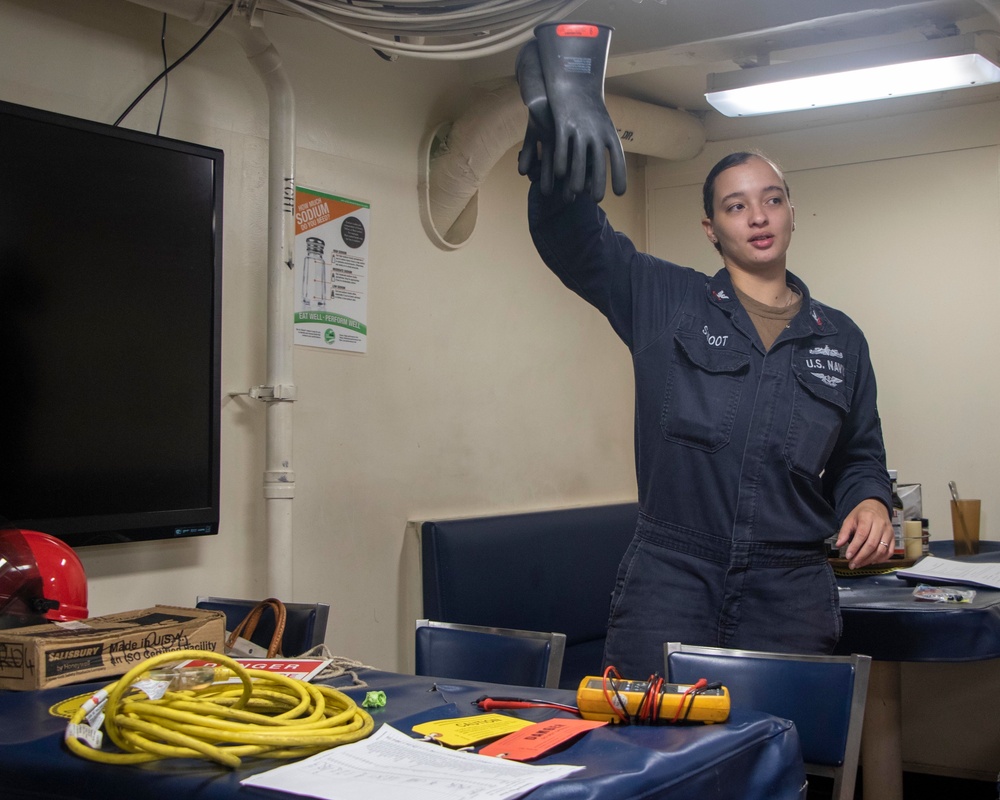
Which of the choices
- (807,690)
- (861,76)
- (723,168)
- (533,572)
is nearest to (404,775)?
(807,690)

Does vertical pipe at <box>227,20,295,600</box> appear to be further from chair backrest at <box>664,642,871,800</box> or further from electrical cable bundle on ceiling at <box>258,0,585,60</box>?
chair backrest at <box>664,642,871,800</box>

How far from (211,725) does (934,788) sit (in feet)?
12.0

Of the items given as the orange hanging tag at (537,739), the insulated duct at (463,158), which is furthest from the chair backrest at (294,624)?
the insulated duct at (463,158)

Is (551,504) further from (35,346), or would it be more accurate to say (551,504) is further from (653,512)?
(35,346)

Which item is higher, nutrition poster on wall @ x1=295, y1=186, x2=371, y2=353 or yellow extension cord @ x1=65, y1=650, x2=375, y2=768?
nutrition poster on wall @ x1=295, y1=186, x2=371, y2=353

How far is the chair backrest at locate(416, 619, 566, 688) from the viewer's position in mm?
2217

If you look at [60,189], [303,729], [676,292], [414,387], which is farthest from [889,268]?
[303,729]

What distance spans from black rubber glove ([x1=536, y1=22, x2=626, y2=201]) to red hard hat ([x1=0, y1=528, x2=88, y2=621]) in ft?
3.96

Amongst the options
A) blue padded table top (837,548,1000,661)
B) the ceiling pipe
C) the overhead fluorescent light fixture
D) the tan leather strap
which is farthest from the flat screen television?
the overhead fluorescent light fixture

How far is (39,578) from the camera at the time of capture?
1935 mm

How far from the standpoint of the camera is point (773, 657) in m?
1.82

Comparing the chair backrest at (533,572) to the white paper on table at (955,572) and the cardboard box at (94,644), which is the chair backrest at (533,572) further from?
the cardboard box at (94,644)

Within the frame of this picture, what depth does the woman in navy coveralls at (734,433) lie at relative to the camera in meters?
2.09

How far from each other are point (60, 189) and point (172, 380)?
1.75 feet
